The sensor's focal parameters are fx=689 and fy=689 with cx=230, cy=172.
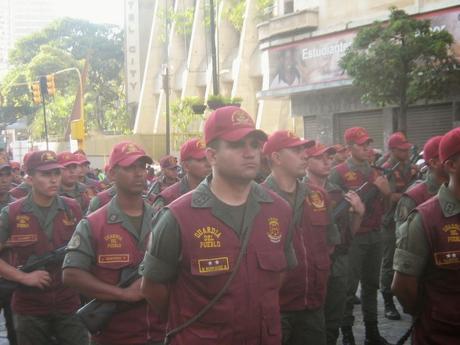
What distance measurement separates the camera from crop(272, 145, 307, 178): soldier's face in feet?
18.1

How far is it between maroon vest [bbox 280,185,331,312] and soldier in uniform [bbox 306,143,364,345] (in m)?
0.54

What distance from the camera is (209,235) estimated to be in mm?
3420

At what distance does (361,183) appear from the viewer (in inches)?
308

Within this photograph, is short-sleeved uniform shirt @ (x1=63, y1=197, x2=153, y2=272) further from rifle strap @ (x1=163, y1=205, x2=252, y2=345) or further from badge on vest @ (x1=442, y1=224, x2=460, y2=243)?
badge on vest @ (x1=442, y1=224, x2=460, y2=243)

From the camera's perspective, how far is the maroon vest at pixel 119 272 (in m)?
4.51

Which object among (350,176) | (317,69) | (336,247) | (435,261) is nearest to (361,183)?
(350,176)

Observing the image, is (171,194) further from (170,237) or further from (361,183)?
(170,237)

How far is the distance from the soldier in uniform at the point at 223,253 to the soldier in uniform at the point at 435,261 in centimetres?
73

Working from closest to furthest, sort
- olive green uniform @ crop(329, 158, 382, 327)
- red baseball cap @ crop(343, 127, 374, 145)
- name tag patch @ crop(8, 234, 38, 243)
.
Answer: name tag patch @ crop(8, 234, 38, 243), olive green uniform @ crop(329, 158, 382, 327), red baseball cap @ crop(343, 127, 374, 145)

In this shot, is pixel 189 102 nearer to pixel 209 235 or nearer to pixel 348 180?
pixel 348 180

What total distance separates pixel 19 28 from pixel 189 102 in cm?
14689

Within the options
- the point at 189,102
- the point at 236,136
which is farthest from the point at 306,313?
the point at 189,102

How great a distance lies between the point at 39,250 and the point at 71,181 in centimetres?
326

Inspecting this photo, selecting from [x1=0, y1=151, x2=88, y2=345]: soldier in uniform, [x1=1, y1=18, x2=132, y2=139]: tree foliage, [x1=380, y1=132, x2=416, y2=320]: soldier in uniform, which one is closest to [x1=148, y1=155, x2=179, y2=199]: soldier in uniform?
[x1=380, y1=132, x2=416, y2=320]: soldier in uniform
